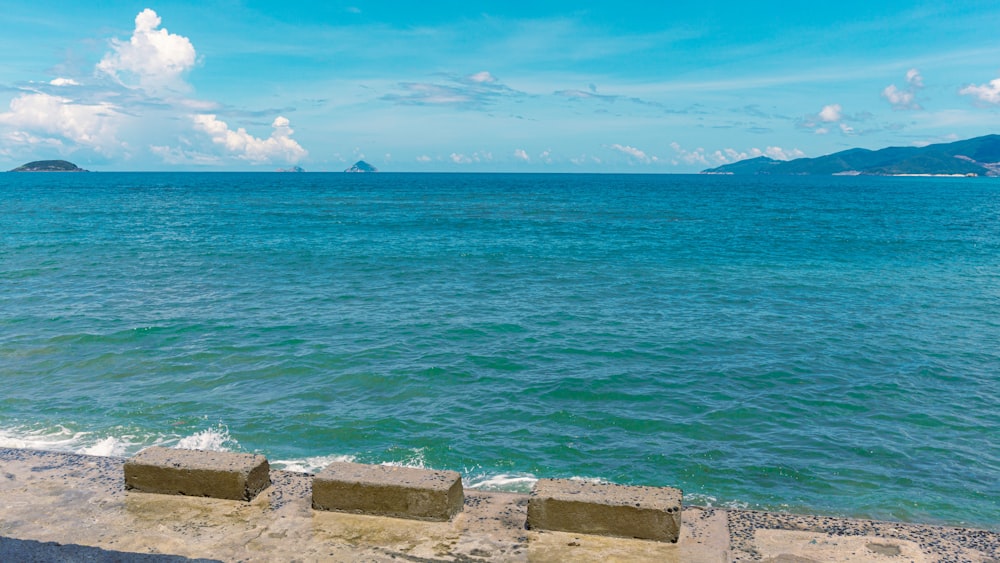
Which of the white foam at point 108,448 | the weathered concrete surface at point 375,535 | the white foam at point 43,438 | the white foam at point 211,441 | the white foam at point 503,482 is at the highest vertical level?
the weathered concrete surface at point 375,535

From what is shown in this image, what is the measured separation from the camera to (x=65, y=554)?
7.28 metres

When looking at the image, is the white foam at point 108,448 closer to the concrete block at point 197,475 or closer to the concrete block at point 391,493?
the concrete block at point 197,475

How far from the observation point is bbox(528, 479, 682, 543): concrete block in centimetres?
809

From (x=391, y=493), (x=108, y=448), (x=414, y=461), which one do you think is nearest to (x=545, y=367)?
(x=414, y=461)

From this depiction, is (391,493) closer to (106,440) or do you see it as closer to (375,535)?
(375,535)

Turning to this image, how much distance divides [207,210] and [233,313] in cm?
5871

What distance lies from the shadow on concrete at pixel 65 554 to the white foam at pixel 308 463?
5037 mm

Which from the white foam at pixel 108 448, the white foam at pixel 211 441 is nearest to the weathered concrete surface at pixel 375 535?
the white foam at pixel 108 448

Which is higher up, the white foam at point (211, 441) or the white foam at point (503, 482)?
the white foam at point (211, 441)

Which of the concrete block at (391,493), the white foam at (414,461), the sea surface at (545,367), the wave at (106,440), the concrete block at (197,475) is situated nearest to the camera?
the concrete block at (391,493)

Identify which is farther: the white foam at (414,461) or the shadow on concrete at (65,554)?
the white foam at (414,461)

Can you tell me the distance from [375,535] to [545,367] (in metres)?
10.2

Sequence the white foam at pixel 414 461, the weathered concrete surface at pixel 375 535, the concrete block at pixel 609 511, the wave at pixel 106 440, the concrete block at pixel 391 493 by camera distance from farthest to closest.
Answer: the wave at pixel 106 440, the white foam at pixel 414 461, the concrete block at pixel 391 493, the concrete block at pixel 609 511, the weathered concrete surface at pixel 375 535

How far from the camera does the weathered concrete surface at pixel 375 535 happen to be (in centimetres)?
789
